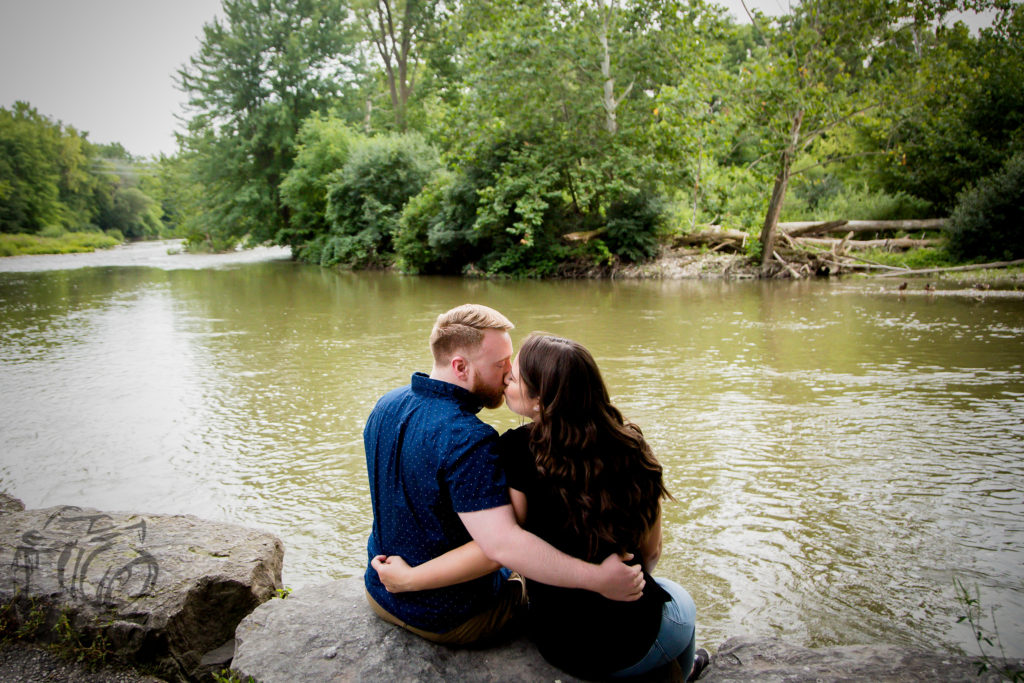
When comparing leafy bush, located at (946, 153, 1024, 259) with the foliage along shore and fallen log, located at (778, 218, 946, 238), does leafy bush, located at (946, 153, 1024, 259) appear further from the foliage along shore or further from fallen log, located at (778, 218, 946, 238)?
fallen log, located at (778, 218, 946, 238)

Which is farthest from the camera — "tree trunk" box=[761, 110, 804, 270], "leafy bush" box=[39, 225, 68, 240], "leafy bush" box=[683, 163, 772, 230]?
"leafy bush" box=[39, 225, 68, 240]

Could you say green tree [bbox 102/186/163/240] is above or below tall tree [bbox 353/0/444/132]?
below

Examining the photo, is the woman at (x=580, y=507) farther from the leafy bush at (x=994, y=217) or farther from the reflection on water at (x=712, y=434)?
the leafy bush at (x=994, y=217)

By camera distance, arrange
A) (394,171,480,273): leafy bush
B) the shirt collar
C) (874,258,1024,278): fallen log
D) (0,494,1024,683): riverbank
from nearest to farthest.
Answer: the shirt collar, (0,494,1024,683): riverbank, (874,258,1024,278): fallen log, (394,171,480,273): leafy bush

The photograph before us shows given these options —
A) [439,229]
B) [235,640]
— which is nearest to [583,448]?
[235,640]

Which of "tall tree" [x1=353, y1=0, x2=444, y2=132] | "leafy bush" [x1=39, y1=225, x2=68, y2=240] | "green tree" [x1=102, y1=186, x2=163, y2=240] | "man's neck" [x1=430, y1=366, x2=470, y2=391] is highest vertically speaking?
"tall tree" [x1=353, y1=0, x2=444, y2=132]

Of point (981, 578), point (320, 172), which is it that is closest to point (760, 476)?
point (981, 578)

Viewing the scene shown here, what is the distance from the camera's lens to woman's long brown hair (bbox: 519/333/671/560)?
1967 millimetres

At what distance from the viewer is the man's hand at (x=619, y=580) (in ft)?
6.40

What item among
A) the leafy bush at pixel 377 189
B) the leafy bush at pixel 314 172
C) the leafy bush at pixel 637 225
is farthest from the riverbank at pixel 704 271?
the leafy bush at pixel 377 189

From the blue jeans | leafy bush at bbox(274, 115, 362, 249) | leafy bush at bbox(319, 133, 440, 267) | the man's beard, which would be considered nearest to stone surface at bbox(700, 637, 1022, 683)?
the blue jeans

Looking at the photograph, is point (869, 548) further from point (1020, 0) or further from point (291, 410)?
point (1020, 0)

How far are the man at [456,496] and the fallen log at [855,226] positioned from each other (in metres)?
20.1

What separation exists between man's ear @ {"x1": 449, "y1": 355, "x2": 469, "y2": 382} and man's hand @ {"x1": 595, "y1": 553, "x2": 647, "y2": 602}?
2.24 ft
